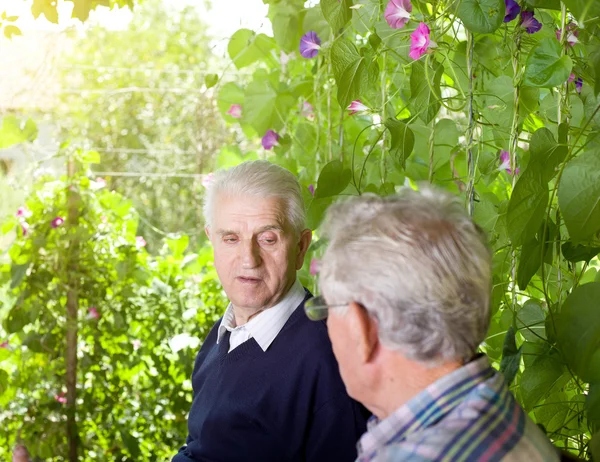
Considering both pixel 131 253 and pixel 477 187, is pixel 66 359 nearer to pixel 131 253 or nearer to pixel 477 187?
pixel 131 253

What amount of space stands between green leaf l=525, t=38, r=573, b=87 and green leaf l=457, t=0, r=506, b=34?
0.11m

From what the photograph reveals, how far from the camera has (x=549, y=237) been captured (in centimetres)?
150

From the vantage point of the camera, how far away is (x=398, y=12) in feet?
5.33

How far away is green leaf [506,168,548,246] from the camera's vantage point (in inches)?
54.0

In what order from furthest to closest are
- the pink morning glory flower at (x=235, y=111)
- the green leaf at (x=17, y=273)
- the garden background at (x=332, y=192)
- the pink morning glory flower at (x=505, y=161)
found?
the green leaf at (x=17, y=273) → the pink morning glory flower at (x=235, y=111) → the pink morning glory flower at (x=505, y=161) → the garden background at (x=332, y=192)

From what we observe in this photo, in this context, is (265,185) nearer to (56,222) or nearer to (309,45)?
(309,45)

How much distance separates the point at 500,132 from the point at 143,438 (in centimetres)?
243

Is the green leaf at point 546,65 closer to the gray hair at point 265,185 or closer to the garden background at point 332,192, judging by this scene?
the garden background at point 332,192

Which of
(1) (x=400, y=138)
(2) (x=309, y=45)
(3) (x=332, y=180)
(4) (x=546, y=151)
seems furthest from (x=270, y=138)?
(4) (x=546, y=151)

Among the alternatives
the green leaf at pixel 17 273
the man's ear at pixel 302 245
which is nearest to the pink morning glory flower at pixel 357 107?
the man's ear at pixel 302 245

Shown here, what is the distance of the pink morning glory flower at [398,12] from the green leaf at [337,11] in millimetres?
111

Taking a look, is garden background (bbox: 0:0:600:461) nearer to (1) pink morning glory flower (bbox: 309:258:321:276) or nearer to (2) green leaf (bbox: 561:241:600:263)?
(2) green leaf (bbox: 561:241:600:263)

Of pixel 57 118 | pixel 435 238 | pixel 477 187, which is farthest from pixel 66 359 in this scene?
pixel 57 118

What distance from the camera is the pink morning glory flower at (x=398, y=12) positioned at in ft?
5.32
